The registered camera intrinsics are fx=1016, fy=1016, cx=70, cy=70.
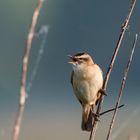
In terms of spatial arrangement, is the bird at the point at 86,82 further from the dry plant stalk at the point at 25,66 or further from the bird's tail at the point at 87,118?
the dry plant stalk at the point at 25,66

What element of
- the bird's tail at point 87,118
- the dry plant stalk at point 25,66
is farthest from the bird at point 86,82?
the dry plant stalk at point 25,66

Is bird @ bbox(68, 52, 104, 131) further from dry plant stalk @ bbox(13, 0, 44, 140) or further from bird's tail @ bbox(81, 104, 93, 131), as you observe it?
dry plant stalk @ bbox(13, 0, 44, 140)

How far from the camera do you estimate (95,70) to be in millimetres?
5840

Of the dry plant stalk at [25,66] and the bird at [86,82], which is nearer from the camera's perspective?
the dry plant stalk at [25,66]

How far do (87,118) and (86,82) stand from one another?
8.3 inches

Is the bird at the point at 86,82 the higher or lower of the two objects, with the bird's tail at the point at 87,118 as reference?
higher

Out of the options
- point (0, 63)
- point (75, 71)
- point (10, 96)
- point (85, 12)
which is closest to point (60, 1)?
point (85, 12)

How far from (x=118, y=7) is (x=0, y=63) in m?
3.90

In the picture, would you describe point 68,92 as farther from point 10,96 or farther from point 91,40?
point 91,40

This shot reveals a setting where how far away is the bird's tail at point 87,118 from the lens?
19.1 feet

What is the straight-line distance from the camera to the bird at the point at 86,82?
5809 mm

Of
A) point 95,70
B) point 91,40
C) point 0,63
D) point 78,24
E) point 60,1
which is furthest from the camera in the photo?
point 60,1

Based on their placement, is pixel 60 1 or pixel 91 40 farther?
pixel 60 1

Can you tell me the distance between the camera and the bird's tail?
229 inches
